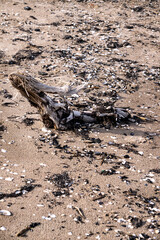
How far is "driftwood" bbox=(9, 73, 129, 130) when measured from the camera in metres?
6.02

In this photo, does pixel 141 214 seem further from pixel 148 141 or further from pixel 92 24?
pixel 92 24

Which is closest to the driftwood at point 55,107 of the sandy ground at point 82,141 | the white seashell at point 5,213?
the sandy ground at point 82,141

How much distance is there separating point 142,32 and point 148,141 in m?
6.48

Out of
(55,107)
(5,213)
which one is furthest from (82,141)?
(5,213)

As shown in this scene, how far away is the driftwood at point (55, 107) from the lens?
6023 millimetres

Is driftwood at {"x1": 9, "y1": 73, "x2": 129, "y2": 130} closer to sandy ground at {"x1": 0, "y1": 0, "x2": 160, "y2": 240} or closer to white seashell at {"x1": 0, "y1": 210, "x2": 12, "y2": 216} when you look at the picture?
sandy ground at {"x1": 0, "y1": 0, "x2": 160, "y2": 240}

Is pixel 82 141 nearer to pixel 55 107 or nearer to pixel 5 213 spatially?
pixel 55 107

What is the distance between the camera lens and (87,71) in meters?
9.12

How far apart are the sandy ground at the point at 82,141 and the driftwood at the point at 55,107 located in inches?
9.2

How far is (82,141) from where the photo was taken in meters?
6.34

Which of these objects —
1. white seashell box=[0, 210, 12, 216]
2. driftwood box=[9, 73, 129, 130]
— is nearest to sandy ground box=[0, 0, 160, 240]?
white seashell box=[0, 210, 12, 216]

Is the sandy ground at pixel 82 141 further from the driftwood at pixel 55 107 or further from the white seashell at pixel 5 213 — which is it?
the driftwood at pixel 55 107

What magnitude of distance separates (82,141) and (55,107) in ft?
3.05

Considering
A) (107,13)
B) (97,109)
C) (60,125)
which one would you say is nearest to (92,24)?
(107,13)
